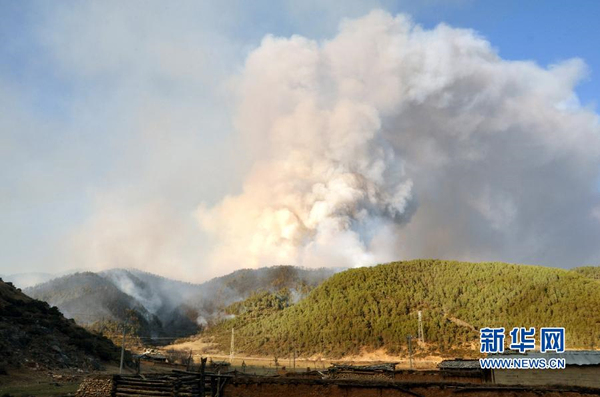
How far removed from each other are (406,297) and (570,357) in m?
64.2

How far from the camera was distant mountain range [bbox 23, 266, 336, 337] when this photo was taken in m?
103

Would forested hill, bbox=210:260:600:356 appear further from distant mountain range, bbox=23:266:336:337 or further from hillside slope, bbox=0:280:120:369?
hillside slope, bbox=0:280:120:369

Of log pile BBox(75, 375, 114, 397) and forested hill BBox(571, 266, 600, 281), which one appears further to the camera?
forested hill BBox(571, 266, 600, 281)

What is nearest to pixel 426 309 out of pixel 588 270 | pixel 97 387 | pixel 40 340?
pixel 40 340

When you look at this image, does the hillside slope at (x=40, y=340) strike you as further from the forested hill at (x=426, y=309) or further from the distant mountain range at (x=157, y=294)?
the distant mountain range at (x=157, y=294)

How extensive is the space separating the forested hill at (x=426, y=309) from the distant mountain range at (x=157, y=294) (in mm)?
20283

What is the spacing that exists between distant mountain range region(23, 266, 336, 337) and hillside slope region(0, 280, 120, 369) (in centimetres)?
4890

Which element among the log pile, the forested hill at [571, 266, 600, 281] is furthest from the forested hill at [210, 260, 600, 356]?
the forested hill at [571, 266, 600, 281]

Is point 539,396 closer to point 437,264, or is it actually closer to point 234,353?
point 234,353

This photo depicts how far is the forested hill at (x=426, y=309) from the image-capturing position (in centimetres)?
6738

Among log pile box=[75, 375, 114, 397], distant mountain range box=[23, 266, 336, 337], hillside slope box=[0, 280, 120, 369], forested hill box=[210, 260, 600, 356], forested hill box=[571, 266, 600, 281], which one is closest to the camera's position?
log pile box=[75, 375, 114, 397]

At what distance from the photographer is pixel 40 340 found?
38.7m

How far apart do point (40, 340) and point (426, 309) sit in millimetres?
61335

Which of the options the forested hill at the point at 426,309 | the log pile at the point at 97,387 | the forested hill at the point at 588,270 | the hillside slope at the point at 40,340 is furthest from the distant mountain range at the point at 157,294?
the log pile at the point at 97,387
